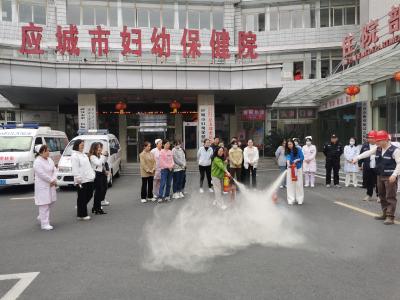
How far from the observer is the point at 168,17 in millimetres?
25891

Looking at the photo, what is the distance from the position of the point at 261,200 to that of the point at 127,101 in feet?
50.4

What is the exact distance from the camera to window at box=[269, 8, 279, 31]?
87.4ft

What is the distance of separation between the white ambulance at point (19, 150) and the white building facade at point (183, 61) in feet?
16.2

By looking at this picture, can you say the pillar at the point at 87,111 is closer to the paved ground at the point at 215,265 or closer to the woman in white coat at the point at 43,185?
the paved ground at the point at 215,265

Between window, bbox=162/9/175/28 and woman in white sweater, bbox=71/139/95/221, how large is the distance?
779 inches

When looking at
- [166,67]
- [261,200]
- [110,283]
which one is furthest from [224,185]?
[166,67]

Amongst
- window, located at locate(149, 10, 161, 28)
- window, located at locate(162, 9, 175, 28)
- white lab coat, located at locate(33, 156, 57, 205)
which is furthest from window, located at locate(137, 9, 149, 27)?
white lab coat, located at locate(33, 156, 57, 205)

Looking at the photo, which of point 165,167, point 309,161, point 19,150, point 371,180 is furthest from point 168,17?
point 371,180

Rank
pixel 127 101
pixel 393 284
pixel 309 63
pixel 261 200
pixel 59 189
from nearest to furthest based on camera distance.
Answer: pixel 393 284 → pixel 261 200 → pixel 59 189 → pixel 127 101 → pixel 309 63

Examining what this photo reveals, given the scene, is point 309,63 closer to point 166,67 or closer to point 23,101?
point 166,67

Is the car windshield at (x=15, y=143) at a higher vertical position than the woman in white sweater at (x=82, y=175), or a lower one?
higher

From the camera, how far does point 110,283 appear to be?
433 centimetres

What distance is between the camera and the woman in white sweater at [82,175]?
25.4ft

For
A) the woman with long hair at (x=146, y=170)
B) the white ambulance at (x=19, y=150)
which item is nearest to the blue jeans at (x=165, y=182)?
the woman with long hair at (x=146, y=170)
